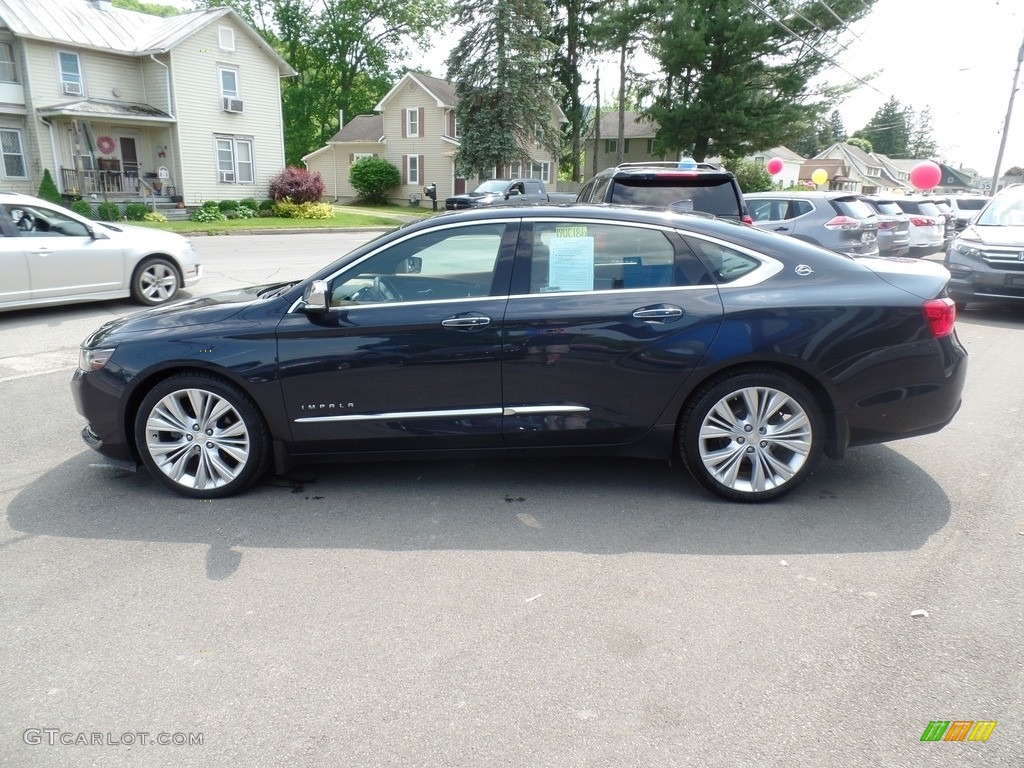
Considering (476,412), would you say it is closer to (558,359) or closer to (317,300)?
(558,359)

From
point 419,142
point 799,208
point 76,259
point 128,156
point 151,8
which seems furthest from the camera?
point 151,8

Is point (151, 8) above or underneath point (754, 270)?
above

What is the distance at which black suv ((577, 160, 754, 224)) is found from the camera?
8.33 metres

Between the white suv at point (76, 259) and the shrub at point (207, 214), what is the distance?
733 inches

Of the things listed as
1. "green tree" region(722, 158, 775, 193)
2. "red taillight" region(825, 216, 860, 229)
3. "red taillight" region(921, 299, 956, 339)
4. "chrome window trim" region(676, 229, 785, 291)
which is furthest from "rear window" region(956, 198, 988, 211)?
"green tree" region(722, 158, 775, 193)

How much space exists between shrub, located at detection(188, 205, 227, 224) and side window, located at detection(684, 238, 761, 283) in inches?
1051

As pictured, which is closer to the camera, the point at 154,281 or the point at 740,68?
the point at 154,281

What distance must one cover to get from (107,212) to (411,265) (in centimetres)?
2591

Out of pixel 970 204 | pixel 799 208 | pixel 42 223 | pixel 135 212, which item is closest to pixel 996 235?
pixel 799 208

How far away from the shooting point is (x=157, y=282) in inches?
418

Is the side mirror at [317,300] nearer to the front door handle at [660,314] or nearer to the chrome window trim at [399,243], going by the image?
the chrome window trim at [399,243]

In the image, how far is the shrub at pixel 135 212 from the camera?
2666 cm

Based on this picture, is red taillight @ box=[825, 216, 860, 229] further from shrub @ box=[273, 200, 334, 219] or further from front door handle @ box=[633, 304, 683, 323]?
shrub @ box=[273, 200, 334, 219]

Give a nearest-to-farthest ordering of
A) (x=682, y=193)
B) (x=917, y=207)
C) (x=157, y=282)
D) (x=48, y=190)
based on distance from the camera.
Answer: (x=682, y=193) → (x=157, y=282) → (x=917, y=207) → (x=48, y=190)
